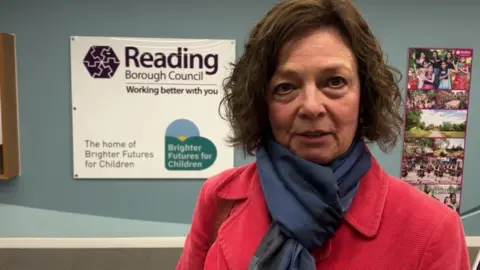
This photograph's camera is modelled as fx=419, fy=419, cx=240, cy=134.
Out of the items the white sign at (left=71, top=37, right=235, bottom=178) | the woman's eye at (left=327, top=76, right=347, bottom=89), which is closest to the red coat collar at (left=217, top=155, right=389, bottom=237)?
the woman's eye at (left=327, top=76, right=347, bottom=89)

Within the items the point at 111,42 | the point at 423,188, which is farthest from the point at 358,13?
the point at 423,188

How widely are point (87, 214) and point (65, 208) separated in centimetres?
11

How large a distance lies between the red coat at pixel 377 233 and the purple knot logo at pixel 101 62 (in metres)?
1.37

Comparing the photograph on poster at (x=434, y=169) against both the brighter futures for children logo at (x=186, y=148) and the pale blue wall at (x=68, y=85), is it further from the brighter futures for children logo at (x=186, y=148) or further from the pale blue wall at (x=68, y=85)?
the brighter futures for children logo at (x=186, y=148)

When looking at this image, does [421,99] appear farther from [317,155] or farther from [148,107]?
[317,155]

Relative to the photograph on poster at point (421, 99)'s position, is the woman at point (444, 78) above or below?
above

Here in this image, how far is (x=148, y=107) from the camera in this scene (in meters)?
2.07

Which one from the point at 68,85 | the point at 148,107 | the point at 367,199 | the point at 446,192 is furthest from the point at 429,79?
the point at 68,85

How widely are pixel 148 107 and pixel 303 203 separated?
4.78ft

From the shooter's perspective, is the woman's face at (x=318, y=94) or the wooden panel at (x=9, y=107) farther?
the wooden panel at (x=9, y=107)

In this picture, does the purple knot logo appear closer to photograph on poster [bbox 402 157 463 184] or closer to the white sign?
the white sign

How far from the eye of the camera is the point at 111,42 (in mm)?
2018

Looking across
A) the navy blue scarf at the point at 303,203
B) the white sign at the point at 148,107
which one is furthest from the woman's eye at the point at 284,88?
the white sign at the point at 148,107

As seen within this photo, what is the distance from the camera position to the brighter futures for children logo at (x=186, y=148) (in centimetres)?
210
